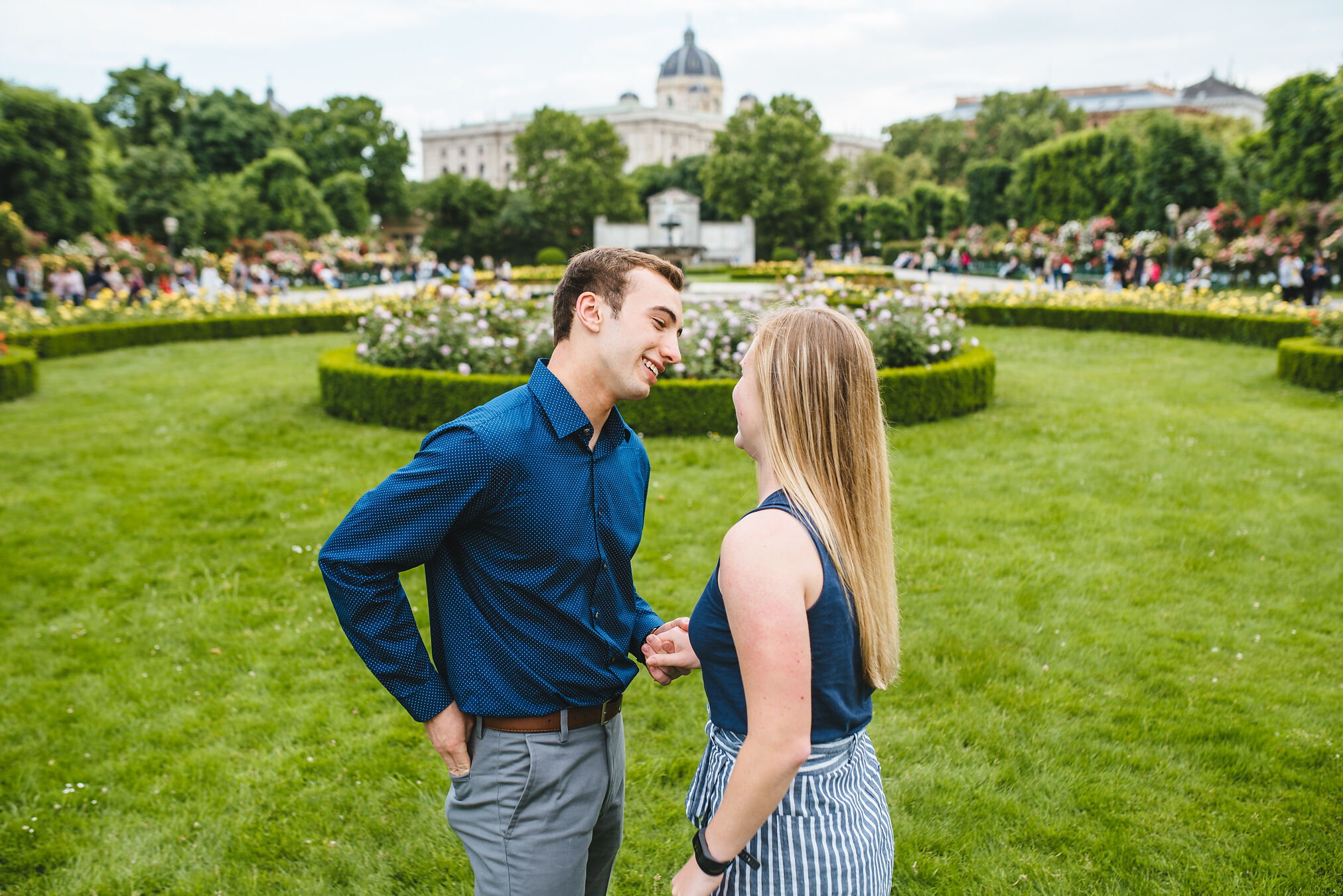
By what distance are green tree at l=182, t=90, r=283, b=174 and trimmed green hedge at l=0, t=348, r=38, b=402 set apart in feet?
120

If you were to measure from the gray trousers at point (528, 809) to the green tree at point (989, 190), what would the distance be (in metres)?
44.4

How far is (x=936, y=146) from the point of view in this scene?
66.9 metres

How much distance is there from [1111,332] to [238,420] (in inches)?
567

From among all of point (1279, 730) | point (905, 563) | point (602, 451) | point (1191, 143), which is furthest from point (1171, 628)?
point (1191, 143)

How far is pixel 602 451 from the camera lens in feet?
5.85

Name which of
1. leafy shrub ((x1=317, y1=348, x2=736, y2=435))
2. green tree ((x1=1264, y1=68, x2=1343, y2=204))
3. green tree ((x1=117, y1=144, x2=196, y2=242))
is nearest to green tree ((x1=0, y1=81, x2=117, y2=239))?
green tree ((x1=117, y1=144, x2=196, y2=242))

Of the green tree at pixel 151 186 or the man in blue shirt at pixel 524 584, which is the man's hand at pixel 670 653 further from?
the green tree at pixel 151 186

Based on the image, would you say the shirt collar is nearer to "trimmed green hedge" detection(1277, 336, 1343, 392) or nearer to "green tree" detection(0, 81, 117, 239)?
"trimmed green hedge" detection(1277, 336, 1343, 392)

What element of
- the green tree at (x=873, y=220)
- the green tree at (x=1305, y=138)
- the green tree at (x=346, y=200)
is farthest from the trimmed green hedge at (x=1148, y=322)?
the green tree at (x=346, y=200)

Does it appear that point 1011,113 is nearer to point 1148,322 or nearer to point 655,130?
point 655,130

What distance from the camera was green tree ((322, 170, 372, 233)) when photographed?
155ft

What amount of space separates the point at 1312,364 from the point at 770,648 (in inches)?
460

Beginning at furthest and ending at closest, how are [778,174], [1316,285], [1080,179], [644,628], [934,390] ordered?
[778,174]
[1080,179]
[1316,285]
[934,390]
[644,628]

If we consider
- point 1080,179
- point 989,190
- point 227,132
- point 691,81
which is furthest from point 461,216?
point 691,81
